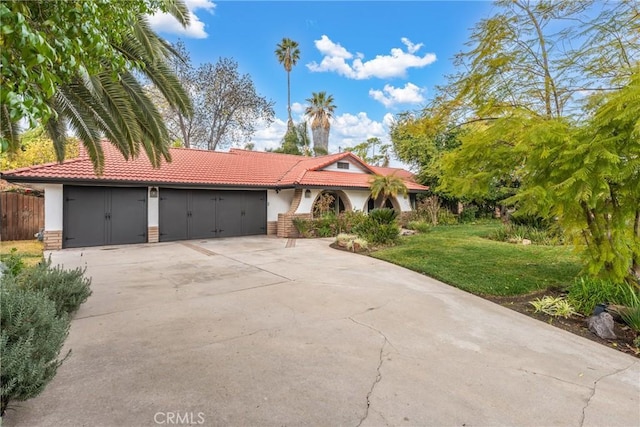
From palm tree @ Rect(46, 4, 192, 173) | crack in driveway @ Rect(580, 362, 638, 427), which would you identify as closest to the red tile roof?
palm tree @ Rect(46, 4, 192, 173)

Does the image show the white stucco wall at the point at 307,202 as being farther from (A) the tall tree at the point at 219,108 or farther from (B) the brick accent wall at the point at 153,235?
(A) the tall tree at the point at 219,108

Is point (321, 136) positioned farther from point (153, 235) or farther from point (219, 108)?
point (153, 235)

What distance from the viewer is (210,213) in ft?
47.6

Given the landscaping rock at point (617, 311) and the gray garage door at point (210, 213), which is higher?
the gray garage door at point (210, 213)

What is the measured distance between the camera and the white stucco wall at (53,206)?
1104cm

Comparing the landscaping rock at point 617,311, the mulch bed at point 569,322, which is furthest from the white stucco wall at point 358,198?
the landscaping rock at point 617,311

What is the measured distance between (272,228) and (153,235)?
5.39 metres

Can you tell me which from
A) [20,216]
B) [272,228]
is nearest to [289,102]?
[272,228]

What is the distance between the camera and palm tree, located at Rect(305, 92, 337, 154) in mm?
34125

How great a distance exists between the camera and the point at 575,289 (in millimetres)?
6113

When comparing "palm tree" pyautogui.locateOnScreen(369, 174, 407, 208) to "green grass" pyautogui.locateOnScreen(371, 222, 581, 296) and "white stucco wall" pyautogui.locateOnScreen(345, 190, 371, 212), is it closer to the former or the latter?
"white stucco wall" pyautogui.locateOnScreen(345, 190, 371, 212)

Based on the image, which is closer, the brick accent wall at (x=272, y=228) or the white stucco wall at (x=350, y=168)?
the brick accent wall at (x=272, y=228)

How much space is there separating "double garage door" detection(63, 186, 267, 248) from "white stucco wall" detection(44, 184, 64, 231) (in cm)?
20

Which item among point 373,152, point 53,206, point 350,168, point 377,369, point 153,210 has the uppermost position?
point 373,152
